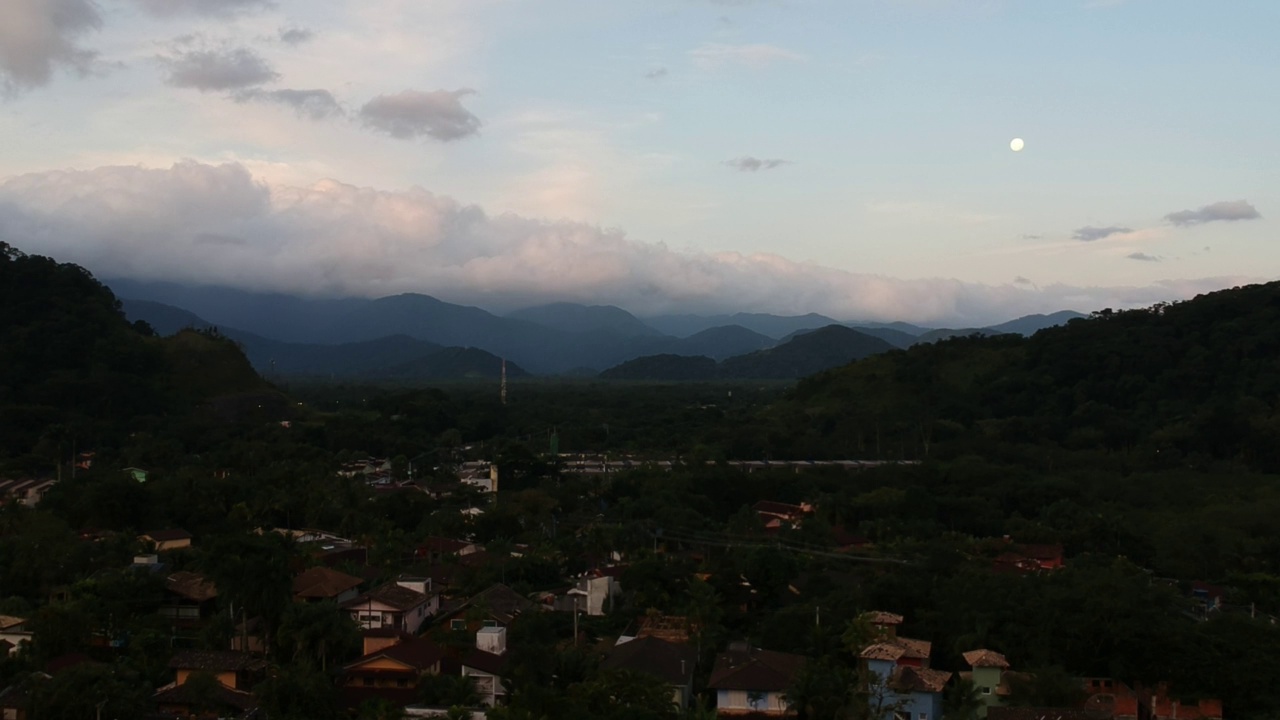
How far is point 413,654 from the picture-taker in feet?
62.0

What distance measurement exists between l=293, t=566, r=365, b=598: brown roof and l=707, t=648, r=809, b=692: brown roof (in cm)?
829

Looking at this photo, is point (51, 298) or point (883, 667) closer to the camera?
point (883, 667)

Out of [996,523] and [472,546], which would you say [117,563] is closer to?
[472,546]

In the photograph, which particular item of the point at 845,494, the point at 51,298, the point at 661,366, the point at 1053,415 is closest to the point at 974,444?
the point at 1053,415

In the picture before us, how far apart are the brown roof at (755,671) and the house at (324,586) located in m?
8.11

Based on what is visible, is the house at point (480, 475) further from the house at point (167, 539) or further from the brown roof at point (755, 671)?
the brown roof at point (755, 671)

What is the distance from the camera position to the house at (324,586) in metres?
22.8

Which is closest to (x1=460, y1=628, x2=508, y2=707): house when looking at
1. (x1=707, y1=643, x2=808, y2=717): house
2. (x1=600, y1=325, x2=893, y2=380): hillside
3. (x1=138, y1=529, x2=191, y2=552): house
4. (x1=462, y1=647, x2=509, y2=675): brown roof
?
(x1=462, y1=647, x2=509, y2=675): brown roof

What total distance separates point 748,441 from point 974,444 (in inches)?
402

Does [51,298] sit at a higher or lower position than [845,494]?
higher

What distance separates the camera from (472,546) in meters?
29.5

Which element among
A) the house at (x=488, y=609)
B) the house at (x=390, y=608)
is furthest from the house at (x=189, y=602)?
the house at (x=488, y=609)

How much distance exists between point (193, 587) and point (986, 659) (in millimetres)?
15316

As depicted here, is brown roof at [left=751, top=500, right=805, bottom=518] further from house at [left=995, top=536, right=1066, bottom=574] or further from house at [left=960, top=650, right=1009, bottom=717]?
house at [left=960, top=650, right=1009, bottom=717]
